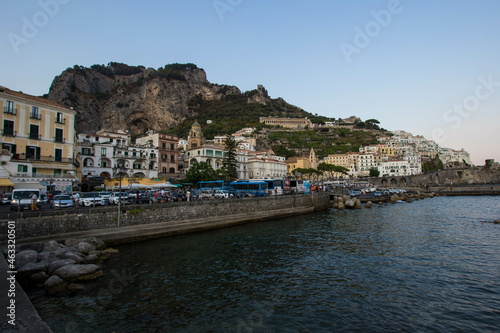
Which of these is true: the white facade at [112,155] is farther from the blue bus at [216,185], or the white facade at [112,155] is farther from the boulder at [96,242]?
the boulder at [96,242]

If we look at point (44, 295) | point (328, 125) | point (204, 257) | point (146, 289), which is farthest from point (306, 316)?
point (328, 125)

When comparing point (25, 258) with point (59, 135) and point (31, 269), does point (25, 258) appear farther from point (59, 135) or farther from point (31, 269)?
point (59, 135)

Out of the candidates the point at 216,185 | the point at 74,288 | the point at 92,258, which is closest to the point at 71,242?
the point at 92,258

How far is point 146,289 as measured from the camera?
11148mm

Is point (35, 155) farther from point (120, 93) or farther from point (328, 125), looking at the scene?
point (328, 125)

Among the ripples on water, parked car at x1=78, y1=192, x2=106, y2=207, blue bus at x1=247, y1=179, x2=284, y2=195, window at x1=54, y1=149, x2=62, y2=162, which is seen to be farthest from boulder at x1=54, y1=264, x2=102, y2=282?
blue bus at x1=247, y1=179, x2=284, y2=195

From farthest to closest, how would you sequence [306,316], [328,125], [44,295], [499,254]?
1. [328,125]
2. [499,254]
3. [44,295]
4. [306,316]

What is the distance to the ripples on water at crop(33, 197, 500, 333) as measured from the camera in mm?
8586

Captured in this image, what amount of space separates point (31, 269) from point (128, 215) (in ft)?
32.1

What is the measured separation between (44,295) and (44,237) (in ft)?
24.9

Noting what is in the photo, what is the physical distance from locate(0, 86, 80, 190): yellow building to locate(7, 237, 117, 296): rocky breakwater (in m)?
20.2

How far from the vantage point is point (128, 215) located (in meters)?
21.3

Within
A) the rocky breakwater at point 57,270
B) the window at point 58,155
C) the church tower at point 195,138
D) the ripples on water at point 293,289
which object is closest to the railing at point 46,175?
the window at point 58,155

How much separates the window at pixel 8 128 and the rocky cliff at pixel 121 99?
106m
